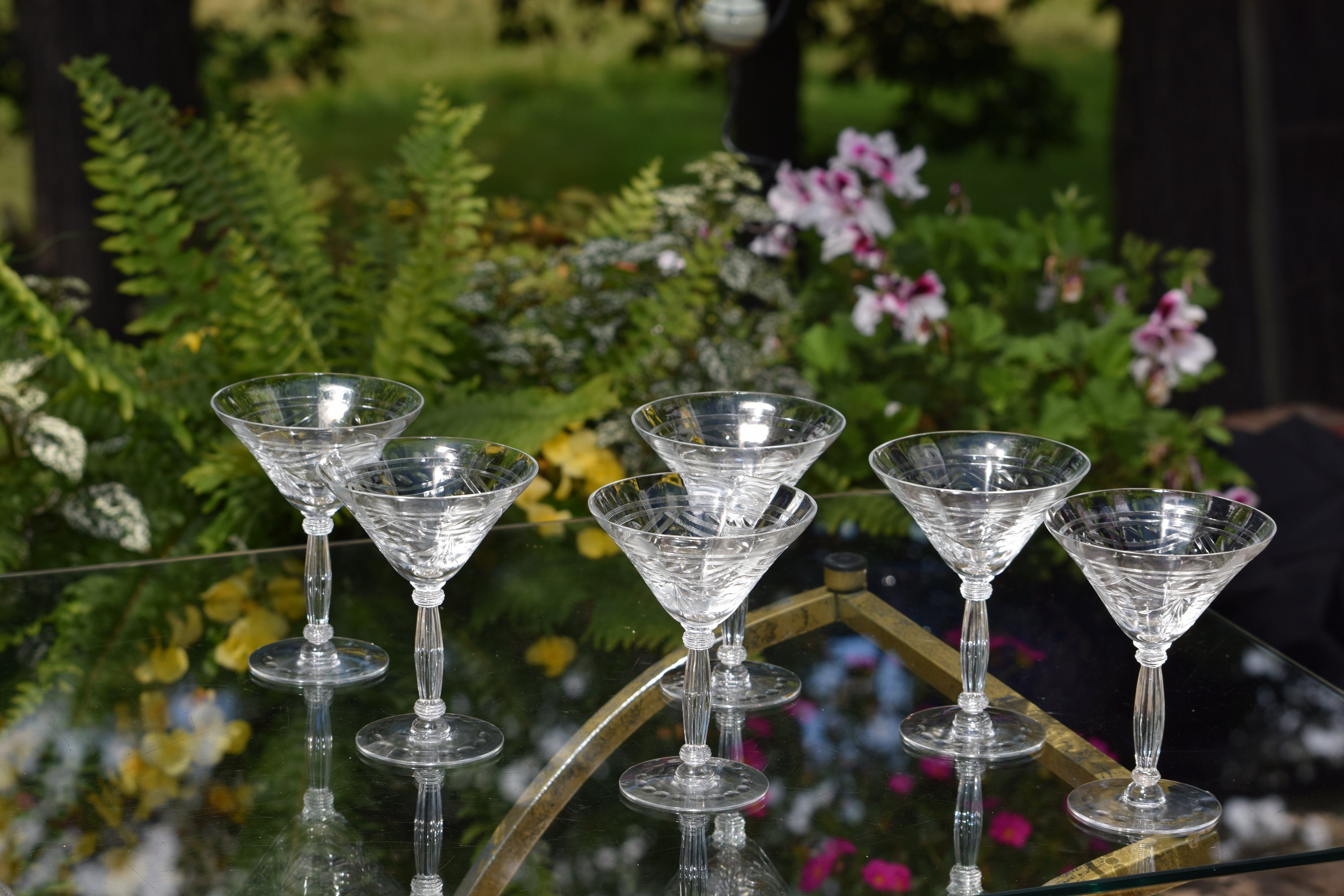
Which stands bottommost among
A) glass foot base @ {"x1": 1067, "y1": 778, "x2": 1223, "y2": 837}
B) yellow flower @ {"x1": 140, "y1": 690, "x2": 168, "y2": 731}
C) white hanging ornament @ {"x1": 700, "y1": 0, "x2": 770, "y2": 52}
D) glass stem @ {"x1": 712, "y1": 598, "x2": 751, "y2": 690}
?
yellow flower @ {"x1": 140, "y1": 690, "x2": 168, "y2": 731}

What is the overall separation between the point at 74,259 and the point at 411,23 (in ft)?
18.5

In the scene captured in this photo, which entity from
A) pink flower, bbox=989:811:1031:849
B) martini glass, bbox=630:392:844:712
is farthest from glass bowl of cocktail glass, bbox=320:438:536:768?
pink flower, bbox=989:811:1031:849

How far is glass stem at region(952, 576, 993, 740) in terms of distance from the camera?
1.53 meters

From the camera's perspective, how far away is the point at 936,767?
1472 millimetres

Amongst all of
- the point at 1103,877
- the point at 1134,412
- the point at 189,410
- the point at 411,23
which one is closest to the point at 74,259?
the point at 189,410

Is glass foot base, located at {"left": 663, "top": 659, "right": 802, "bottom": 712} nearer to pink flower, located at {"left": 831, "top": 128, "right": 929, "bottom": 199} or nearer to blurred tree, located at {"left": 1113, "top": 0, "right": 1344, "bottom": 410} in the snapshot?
pink flower, located at {"left": 831, "top": 128, "right": 929, "bottom": 199}

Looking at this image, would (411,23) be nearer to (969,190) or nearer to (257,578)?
(969,190)

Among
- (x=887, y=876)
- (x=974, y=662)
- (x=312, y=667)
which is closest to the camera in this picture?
(x=887, y=876)

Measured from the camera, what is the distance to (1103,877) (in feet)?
4.10

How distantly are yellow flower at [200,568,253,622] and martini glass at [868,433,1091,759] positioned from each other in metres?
0.91

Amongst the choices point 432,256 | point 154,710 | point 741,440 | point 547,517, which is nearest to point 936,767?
point 741,440

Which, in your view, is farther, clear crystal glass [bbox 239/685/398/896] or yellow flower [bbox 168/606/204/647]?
yellow flower [bbox 168/606/204/647]

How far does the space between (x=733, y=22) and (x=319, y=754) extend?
2.04 metres

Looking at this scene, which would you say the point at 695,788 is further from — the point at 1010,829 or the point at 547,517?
the point at 547,517
